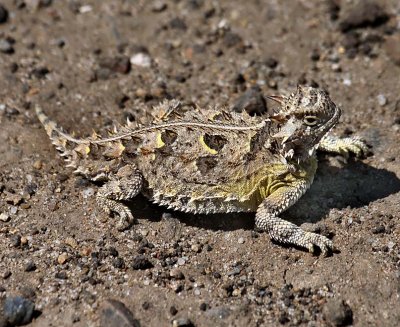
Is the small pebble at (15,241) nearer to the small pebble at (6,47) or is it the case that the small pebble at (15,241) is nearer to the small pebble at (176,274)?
the small pebble at (176,274)

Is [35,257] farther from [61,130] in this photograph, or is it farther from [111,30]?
[111,30]

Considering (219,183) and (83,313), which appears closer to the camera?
(83,313)

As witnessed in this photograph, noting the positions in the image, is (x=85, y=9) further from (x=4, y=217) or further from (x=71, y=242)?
(x=71, y=242)

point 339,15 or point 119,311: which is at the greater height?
point 339,15

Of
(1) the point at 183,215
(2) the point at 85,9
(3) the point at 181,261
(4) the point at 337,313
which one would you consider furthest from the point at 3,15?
(4) the point at 337,313

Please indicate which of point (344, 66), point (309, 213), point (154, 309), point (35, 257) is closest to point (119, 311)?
point (154, 309)

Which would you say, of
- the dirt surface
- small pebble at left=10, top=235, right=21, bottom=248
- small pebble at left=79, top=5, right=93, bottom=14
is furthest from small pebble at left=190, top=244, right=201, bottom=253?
small pebble at left=79, top=5, right=93, bottom=14
